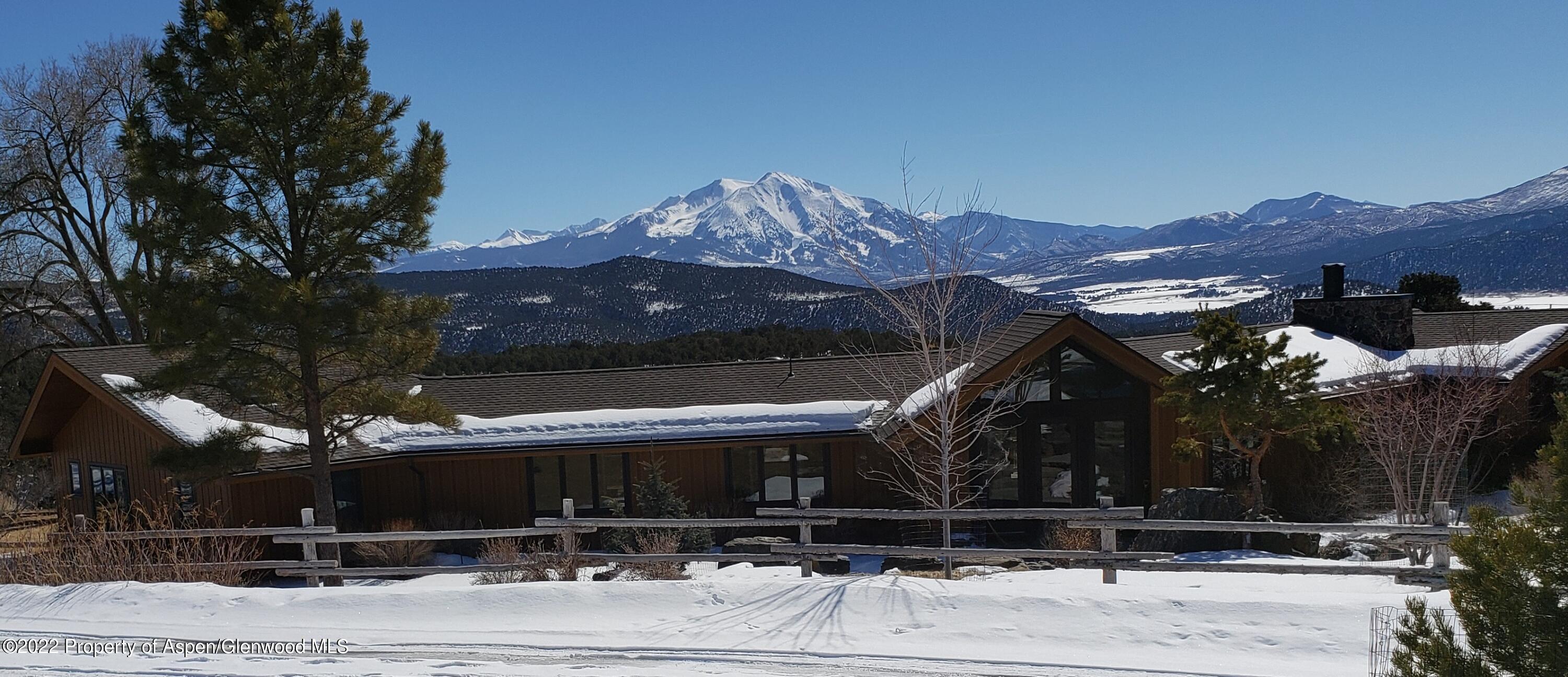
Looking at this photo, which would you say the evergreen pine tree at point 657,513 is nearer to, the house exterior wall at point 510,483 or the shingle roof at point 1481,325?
the house exterior wall at point 510,483

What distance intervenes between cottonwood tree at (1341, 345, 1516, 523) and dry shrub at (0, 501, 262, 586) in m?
16.3

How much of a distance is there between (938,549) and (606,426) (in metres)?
8.48

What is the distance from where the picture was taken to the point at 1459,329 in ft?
73.8

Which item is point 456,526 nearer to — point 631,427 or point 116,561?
point 631,427

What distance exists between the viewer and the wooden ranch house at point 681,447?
17.1m

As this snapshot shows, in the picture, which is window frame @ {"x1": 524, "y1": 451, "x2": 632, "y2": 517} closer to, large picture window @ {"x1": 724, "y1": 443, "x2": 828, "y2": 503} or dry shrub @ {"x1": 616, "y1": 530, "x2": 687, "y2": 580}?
large picture window @ {"x1": 724, "y1": 443, "x2": 828, "y2": 503}

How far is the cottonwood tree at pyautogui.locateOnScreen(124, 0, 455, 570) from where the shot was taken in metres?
12.7

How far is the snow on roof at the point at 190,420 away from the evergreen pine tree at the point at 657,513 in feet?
18.2

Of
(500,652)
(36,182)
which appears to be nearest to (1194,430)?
(500,652)

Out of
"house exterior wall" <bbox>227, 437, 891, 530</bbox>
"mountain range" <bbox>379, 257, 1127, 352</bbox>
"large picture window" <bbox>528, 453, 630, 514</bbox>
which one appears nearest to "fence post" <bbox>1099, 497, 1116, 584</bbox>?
"house exterior wall" <bbox>227, 437, 891, 530</bbox>

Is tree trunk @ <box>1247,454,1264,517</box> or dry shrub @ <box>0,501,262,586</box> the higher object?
dry shrub @ <box>0,501,262,586</box>

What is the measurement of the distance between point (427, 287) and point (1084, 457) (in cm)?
7536

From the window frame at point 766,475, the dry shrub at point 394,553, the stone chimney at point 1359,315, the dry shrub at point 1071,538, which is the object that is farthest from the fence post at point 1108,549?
the stone chimney at point 1359,315

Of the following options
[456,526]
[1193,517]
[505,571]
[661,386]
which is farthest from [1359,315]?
[456,526]
